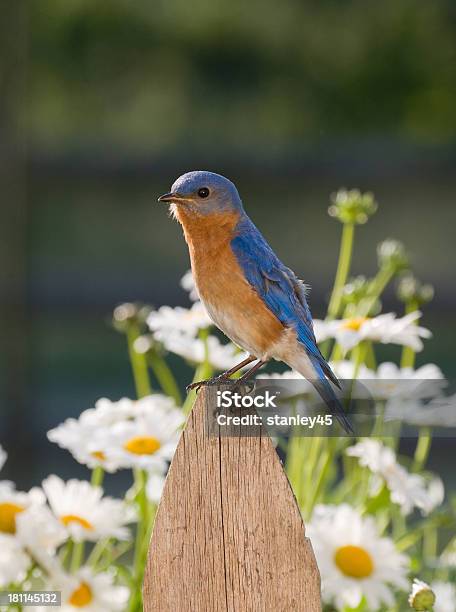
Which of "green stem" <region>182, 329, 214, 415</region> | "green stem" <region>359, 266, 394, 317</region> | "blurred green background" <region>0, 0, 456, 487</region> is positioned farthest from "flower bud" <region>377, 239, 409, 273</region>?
"blurred green background" <region>0, 0, 456, 487</region>

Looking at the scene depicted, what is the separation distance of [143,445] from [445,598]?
0.34 m

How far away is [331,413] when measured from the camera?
92 cm

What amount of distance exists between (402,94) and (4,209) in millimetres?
1068

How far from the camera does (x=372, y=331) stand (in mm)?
974

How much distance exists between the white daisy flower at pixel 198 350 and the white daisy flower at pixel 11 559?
0.25 m

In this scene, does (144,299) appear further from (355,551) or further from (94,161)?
(355,551)

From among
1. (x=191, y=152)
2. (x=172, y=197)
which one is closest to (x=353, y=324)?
(x=172, y=197)

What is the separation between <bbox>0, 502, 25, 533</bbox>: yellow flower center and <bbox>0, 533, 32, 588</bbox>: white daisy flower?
0.05 feet

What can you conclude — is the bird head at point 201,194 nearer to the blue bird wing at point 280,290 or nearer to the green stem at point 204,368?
the blue bird wing at point 280,290

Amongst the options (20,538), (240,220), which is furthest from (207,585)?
(240,220)

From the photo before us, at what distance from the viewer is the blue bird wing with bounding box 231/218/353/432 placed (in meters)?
0.91

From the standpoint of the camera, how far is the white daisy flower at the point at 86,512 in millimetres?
959

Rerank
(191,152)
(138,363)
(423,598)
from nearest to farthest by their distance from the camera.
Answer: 1. (423,598)
2. (138,363)
3. (191,152)

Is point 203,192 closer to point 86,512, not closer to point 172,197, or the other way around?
point 172,197
